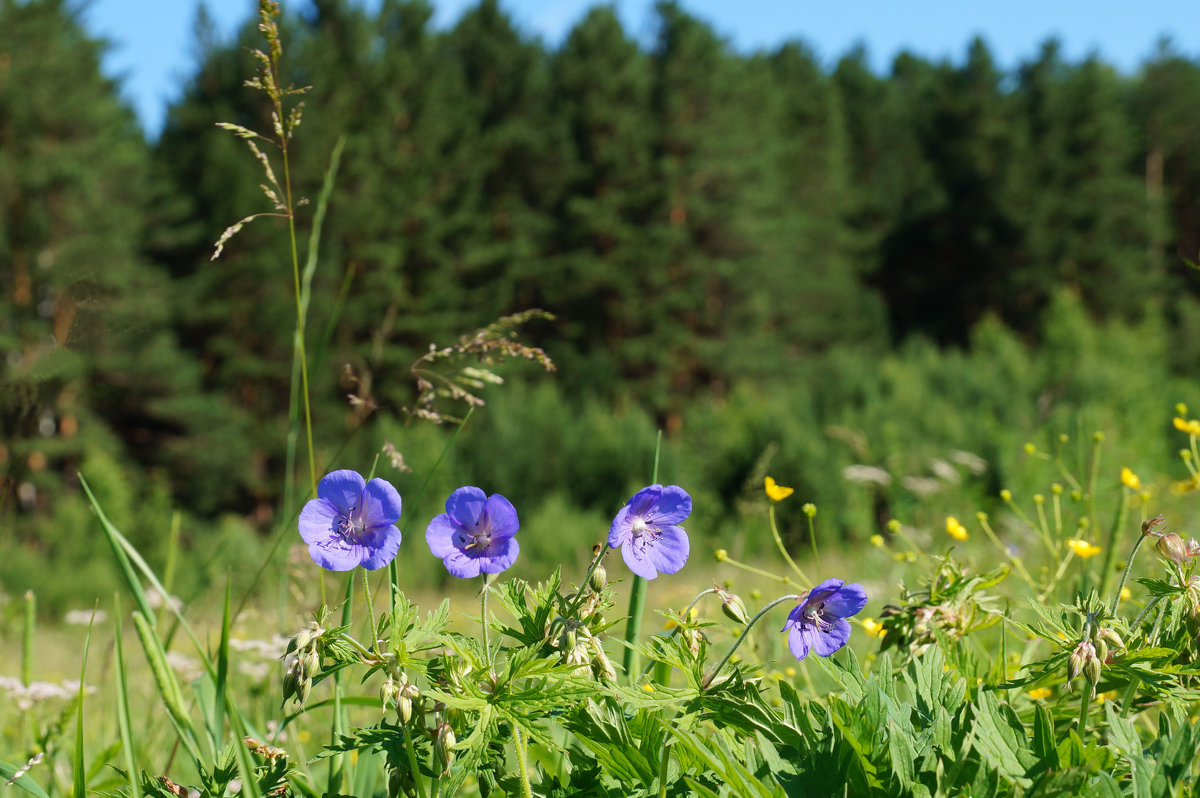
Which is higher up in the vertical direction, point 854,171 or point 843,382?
point 854,171

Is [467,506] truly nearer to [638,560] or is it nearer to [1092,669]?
[638,560]

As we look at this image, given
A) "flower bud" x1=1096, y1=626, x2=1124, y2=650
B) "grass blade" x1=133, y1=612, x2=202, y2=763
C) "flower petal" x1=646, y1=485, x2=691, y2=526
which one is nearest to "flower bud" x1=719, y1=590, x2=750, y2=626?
"flower petal" x1=646, y1=485, x2=691, y2=526

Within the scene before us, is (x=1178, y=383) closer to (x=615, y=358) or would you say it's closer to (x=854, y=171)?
(x=615, y=358)

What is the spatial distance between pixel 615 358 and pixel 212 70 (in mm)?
9716

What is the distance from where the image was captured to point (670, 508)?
3.30 ft

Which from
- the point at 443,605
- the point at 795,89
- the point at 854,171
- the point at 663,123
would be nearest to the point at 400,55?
the point at 663,123

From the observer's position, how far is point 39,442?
46.8ft

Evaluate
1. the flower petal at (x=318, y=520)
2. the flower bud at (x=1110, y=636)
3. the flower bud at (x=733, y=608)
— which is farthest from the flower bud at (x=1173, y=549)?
the flower petal at (x=318, y=520)

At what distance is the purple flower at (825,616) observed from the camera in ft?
3.36

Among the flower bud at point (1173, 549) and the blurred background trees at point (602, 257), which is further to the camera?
the blurred background trees at point (602, 257)

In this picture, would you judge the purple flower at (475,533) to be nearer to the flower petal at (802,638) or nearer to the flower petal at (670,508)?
the flower petal at (670,508)

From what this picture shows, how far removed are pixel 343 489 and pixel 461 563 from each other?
0.48ft

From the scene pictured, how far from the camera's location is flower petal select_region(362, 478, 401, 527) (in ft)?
3.07

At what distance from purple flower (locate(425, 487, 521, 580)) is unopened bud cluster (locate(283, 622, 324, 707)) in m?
0.15
